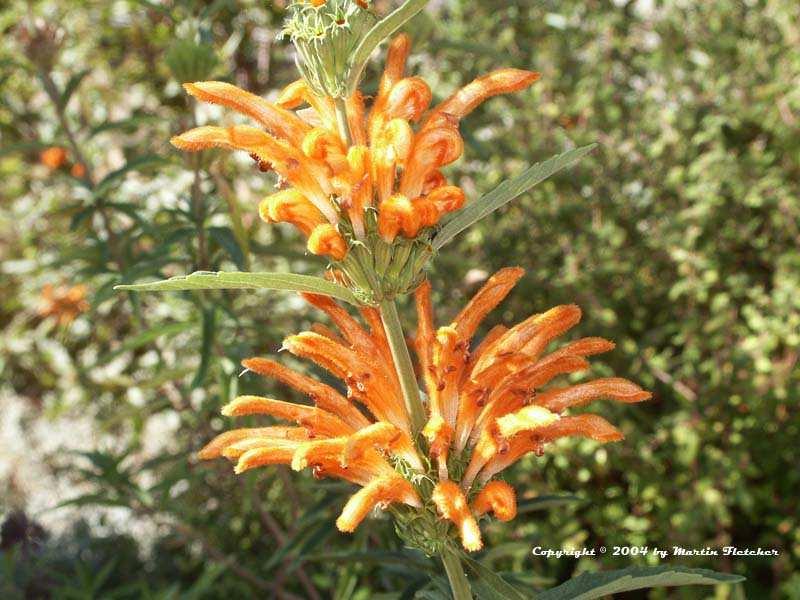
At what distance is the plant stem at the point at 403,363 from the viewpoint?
57.3 inches

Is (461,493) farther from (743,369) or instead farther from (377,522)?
(743,369)

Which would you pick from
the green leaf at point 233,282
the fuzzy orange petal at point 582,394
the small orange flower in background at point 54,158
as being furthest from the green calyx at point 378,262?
the small orange flower in background at point 54,158

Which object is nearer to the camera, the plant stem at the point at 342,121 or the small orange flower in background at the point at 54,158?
the plant stem at the point at 342,121

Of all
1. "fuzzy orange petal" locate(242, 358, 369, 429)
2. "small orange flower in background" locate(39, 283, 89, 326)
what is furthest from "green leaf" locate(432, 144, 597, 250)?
"small orange flower in background" locate(39, 283, 89, 326)

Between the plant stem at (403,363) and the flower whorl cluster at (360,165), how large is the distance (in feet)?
0.12

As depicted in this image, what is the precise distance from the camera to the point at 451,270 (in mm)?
3662

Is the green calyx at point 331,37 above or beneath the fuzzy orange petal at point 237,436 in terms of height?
above

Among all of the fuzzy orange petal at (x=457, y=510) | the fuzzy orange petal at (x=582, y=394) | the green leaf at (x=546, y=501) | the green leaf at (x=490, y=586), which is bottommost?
the green leaf at (x=490, y=586)

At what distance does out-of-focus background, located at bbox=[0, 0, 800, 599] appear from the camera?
9.82 ft

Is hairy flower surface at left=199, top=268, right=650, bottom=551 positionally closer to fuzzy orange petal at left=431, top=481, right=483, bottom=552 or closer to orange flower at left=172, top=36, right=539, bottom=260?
fuzzy orange petal at left=431, top=481, right=483, bottom=552

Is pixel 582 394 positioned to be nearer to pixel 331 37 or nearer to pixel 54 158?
pixel 331 37

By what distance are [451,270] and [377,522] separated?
4.25 feet

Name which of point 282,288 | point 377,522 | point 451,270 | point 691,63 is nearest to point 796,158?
point 691,63

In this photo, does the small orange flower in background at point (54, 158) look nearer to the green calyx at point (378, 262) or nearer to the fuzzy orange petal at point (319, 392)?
the fuzzy orange petal at point (319, 392)
